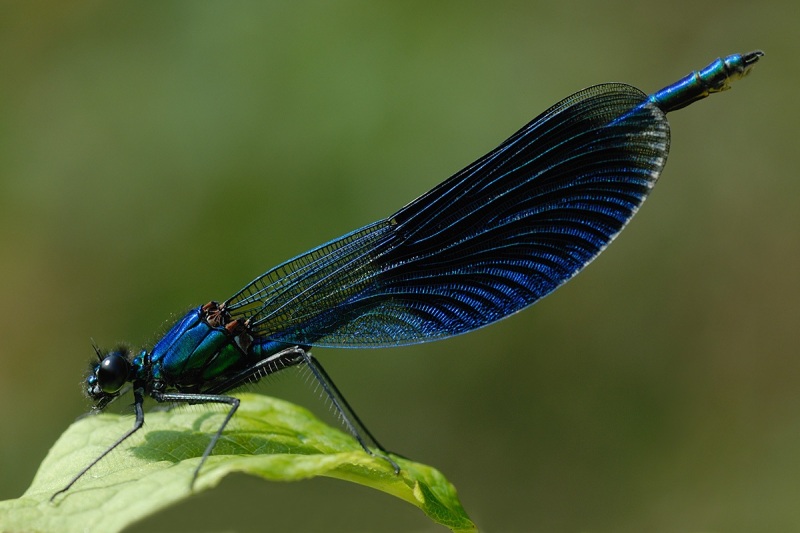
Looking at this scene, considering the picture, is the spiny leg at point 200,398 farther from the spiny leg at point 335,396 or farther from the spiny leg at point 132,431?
the spiny leg at point 335,396

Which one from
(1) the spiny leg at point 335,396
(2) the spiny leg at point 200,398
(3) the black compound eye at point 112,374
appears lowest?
(1) the spiny leg at point 335,396

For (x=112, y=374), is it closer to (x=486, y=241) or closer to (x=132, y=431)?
(x=132, y=431)

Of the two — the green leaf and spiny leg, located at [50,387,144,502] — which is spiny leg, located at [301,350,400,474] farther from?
spiny leg, located at [50,387,144,502]

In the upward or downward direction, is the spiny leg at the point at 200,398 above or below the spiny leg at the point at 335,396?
above

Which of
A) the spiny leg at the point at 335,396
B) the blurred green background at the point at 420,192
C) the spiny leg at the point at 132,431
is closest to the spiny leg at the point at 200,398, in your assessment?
the spiny leg at the point at 132,431

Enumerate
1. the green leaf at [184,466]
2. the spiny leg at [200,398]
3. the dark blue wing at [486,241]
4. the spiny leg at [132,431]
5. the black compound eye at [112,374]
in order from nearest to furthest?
1. the green leaf at [184,466]
2. the spiny leg at [132,431]
3. the dark blue wing at [486,241]
4. the spiny leg at [200,398]
5. the black compound eye at [112,374]

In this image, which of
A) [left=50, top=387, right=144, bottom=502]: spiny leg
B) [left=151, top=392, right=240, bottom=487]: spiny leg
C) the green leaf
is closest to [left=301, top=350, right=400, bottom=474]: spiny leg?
the green leaf
